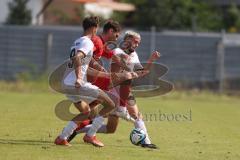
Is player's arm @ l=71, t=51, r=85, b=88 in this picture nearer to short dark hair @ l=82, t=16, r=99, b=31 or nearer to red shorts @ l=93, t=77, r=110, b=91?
short dark hair @ l=82, t=16, r=99, b=31

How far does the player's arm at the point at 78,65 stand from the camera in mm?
11516

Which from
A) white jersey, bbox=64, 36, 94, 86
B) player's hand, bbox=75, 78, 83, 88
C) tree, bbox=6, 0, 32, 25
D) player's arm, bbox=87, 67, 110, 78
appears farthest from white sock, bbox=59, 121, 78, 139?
tree, bbox=6, 0, 32, 25

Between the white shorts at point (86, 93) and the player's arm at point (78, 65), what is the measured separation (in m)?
0.28

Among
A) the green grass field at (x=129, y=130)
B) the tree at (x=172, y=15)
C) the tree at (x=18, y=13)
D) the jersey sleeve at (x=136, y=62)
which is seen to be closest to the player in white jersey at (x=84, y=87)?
the green grass field at (x=129, y=130)

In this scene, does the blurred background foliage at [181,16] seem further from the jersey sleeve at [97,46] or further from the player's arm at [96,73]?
the jersey sleeve at [97,46]

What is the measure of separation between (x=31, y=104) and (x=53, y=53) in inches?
323

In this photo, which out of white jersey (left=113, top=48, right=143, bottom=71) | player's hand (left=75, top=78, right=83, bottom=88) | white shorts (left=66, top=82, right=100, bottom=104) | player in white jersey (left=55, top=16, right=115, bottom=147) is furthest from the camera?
white jersey (left=113, top=48, right=143, bottom=71)

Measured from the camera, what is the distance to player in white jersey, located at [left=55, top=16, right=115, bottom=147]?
11656mm

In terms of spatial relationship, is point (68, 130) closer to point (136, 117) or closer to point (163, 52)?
point (136, 117)

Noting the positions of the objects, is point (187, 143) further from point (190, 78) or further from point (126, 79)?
point (190, 78)

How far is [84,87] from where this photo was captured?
38.9 feet

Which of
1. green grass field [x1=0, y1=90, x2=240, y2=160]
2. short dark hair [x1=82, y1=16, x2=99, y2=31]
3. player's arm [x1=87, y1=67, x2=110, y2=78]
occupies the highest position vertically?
short dark hair [x1=82, y1=16, x2=99, y2=31]

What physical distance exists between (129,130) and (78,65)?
3.73m

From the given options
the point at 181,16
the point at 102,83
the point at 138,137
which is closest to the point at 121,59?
the point at 102,83
